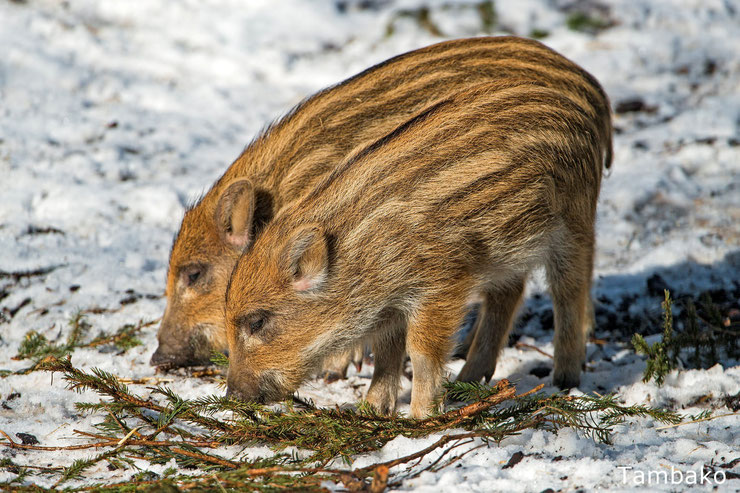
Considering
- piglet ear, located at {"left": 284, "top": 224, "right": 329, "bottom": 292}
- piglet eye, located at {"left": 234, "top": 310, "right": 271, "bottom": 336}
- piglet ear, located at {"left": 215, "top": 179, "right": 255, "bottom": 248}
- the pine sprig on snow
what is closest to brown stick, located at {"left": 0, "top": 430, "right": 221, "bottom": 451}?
the pine sprig on snow

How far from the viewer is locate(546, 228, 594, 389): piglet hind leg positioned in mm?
3762

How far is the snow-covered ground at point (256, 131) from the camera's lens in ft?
9.98

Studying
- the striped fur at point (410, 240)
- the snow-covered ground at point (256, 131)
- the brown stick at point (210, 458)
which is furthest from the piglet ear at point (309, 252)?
the brown stick at point (210, 458)

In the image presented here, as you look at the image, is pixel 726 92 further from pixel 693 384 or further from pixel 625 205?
pixel 693 384

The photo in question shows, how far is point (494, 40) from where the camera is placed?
4.30 m

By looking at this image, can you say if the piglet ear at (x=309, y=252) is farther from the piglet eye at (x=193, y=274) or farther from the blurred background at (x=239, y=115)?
the blurred background at (x=239, y=115)

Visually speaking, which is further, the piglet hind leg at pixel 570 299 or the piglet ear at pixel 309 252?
the piglet hind leg at pixel 570 299

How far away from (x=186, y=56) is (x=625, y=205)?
14.7 ft

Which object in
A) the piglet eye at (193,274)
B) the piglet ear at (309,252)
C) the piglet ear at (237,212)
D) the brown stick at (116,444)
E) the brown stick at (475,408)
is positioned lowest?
the brown stick at (116,444)

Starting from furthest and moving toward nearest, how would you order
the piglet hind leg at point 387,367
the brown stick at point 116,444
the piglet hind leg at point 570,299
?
the piglet hind leg at point 570,299 → the piglet hind leg at point 387,367 → the brown stick at point 116,444

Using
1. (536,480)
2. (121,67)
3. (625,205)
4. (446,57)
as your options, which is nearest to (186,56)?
(121,67)

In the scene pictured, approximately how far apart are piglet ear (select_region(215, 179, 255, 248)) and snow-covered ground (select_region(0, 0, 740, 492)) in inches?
24.3

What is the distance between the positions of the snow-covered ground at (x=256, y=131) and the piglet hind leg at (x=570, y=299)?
127mm

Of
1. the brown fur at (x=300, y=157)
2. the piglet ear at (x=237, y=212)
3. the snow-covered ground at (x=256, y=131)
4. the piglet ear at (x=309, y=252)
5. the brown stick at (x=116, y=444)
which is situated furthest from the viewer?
the brown fur at (x=300, y=157)
